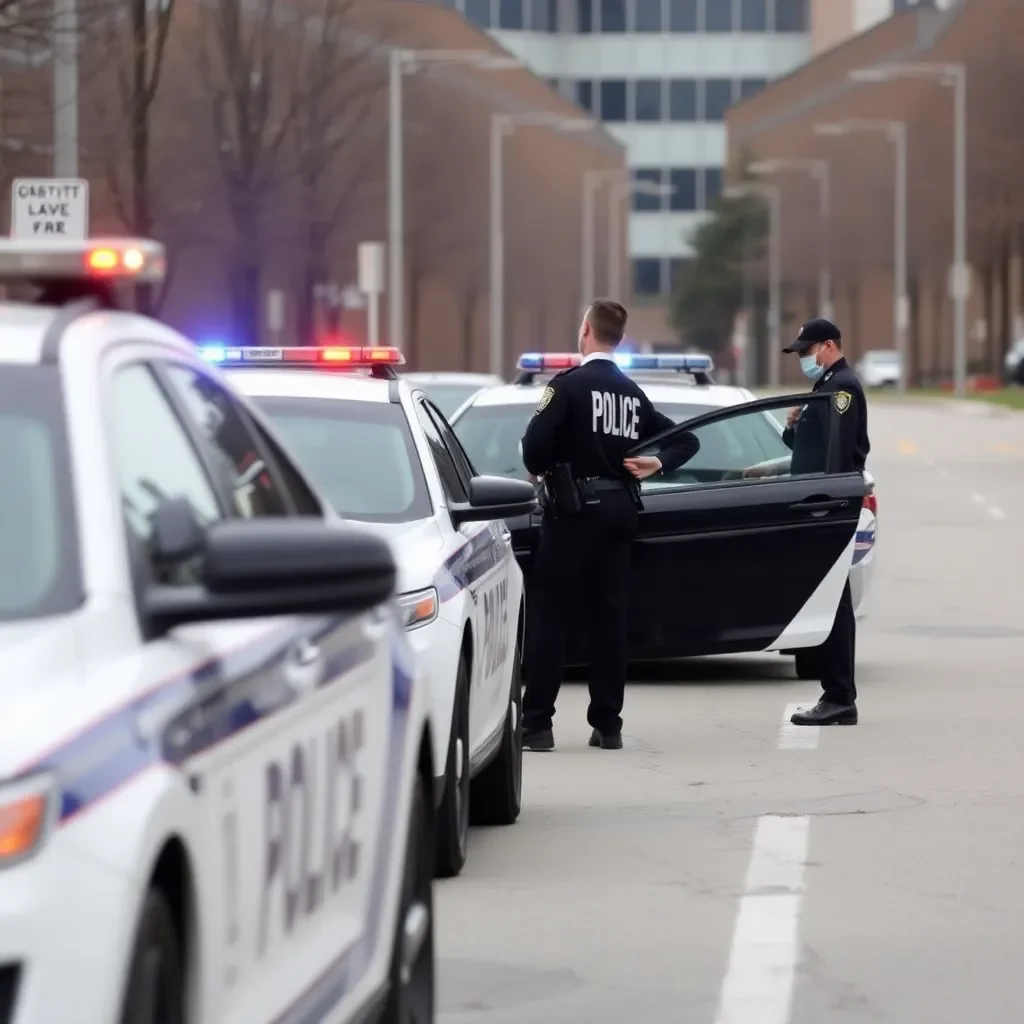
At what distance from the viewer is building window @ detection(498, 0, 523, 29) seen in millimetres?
139375

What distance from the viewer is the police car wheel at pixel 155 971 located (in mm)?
3729

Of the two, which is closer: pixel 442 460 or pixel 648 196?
pixel 442 460

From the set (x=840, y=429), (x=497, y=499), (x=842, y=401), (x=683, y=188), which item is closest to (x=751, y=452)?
(x=840, y=429)

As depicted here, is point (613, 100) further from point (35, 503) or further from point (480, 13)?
point (35, 503)

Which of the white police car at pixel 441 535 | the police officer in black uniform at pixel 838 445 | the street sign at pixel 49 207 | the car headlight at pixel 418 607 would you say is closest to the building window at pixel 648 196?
the street sign at pixel 49 207

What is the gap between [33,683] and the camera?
3783 mm

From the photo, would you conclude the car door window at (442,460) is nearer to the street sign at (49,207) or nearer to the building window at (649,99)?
the street sign at (49,207)

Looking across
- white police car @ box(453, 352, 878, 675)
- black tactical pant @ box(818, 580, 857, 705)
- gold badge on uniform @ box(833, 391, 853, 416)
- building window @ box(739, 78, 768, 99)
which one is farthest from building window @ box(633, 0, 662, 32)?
black tactical pant @ box(818, 580, 857, 705)

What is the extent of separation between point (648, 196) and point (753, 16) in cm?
1473

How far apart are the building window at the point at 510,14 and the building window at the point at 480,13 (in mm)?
714

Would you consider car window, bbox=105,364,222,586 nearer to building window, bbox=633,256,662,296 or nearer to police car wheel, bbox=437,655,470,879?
police car wheel, bbox=437,655,470,879

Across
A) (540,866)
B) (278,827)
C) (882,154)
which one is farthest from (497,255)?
(278,827)

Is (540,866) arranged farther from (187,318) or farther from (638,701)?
(187,318)

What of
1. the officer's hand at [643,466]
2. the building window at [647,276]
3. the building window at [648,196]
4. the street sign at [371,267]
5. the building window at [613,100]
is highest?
the building window at [613,100]
